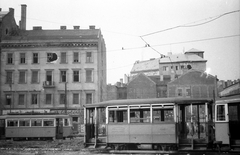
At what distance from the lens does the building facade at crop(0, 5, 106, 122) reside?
38031 mm

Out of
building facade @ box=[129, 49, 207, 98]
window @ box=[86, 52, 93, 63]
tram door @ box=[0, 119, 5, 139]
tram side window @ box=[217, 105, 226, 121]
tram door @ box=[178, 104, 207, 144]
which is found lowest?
tram door @ box=[0, 119, 5, 139]

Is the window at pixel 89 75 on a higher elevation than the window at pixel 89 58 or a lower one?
lower

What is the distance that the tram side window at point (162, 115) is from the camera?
48.1 ft

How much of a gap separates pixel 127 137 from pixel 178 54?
6465 cm

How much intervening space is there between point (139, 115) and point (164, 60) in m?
62.4

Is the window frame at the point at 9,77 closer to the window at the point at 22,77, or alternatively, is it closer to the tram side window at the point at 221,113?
the window at the point at 22,77

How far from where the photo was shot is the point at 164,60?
76562mm

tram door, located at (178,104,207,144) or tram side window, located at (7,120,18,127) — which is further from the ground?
tram door, located at (178,104,207,144)

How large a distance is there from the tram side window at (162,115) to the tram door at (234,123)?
3032 millimetres

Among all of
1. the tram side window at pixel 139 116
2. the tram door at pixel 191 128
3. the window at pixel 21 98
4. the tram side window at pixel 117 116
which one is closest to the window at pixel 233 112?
the tram door at pixel 191 128

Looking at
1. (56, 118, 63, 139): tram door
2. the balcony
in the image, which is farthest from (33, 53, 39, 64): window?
(56, 118, 63, 139): tram door

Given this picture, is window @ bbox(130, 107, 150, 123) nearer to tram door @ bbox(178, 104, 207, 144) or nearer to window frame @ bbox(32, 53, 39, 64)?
tram door @ bbox(178, 104, 207, 144)

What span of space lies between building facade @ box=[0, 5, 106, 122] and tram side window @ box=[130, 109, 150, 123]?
893 inches

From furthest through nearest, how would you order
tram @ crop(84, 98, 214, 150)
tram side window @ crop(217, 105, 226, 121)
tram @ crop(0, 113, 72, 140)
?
tram @ crop(0, 113, 72, 140) < tram side window @ crop(217, 105, 226, 121) < tram @ crop(84, 98, 214, 150)
